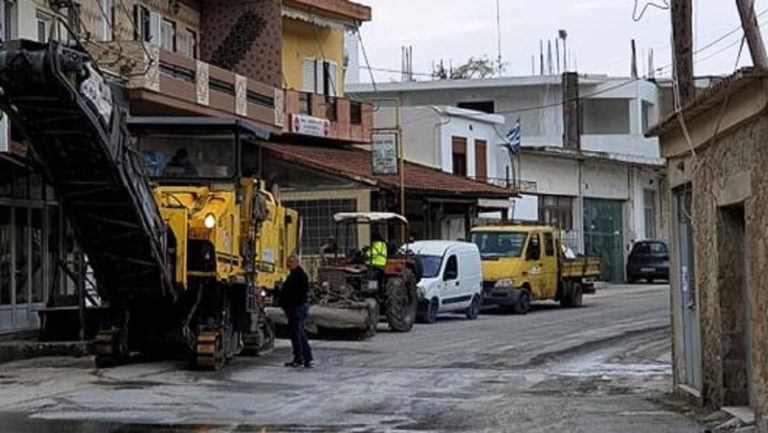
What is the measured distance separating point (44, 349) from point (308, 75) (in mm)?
20585

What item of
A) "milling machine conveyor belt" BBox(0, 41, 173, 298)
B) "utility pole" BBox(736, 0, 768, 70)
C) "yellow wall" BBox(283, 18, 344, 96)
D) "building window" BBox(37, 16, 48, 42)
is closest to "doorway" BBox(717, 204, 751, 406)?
"utility pole" BBox(736, 0, 768, 70)

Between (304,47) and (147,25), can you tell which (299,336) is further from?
(304,47)

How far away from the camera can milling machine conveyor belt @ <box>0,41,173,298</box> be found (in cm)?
1596

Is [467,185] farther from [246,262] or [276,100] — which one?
[246,262]

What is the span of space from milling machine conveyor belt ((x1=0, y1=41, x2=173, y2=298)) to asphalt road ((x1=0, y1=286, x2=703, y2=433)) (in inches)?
66.5

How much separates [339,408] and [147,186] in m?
4.85

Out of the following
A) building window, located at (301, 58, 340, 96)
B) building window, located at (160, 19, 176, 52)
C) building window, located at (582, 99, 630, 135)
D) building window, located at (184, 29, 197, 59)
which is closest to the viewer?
building window, located at (160, 19, 176, 52)

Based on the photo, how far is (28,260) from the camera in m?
27.0

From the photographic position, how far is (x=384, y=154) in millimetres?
36688

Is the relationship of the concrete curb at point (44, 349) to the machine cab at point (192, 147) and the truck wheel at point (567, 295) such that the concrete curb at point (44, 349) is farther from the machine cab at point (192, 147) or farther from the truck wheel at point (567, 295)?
the truck wheel at point (567, 295)

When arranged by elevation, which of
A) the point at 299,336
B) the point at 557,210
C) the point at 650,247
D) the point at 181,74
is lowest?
the point at 299,336

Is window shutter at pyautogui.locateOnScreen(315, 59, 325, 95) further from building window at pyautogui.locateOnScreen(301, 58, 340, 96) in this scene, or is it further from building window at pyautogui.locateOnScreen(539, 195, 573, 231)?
building window at pyautogui.locateOnScreen(539, 195, 573, 231)

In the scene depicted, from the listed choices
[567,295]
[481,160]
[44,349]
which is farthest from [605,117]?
[44,349]

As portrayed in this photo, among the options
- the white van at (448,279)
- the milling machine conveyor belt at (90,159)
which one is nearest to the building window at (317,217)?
the white van at (448,279)
